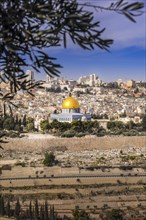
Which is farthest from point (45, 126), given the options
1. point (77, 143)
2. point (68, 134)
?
point (77, 143)

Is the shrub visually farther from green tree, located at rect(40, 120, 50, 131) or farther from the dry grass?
green tree, located at rect(40, 120, 50, 131)

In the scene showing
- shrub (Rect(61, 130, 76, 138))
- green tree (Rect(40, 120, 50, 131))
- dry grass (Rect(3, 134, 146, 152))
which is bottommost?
dry grass (Rect(3, 134, 146, 152))

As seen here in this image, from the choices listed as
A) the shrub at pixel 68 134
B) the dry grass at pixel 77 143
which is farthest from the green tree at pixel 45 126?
the dry grass at pixel 77 143

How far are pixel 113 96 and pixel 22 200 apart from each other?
5434 centimetres

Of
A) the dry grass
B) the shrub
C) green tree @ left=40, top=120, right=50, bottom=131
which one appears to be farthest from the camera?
green tree @ left=40, top=120, right=50, bottom=131

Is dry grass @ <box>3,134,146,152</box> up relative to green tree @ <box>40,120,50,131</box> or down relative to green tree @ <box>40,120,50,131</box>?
down

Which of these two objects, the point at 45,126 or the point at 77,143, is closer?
→ the point at 77,143

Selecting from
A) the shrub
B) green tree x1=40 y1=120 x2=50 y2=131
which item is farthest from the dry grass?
green tree x1=40 y1=120 x2=50 y2=131

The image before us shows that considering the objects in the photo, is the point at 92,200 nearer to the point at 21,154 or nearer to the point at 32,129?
the point at 21,154

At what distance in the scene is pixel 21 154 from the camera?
2564 centimetres

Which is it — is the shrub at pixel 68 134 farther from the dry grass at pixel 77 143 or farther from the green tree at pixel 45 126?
the green tree at pixel 45 126

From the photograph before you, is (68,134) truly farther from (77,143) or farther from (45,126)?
(45,126)

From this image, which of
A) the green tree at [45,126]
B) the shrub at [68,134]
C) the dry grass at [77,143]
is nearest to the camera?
the dry grass at [77,143]

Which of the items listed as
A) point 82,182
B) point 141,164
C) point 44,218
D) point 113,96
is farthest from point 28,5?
point 113,96
